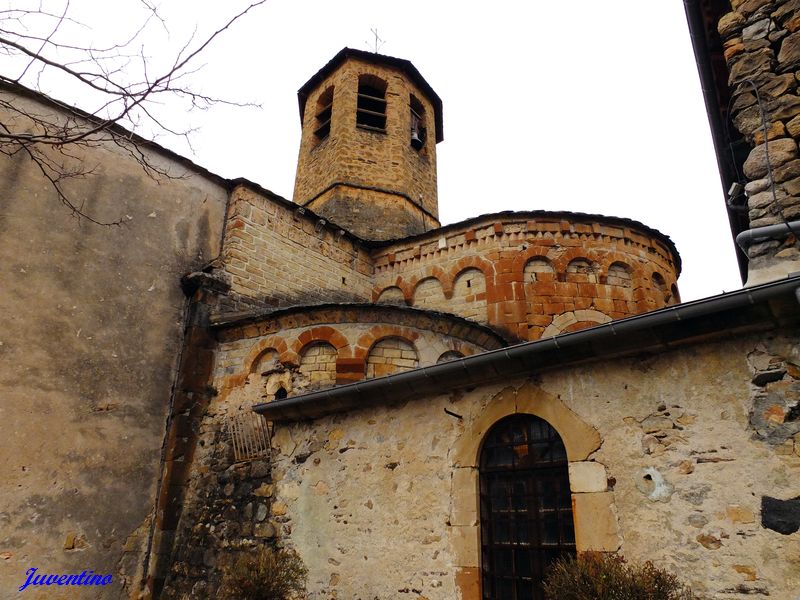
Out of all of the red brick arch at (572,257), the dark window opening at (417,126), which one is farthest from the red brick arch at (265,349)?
the dark window opening at (417,126)

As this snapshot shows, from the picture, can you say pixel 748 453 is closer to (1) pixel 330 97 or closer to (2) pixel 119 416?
(2) pixel 119 416

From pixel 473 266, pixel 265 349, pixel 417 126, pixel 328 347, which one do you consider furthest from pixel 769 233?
pixel 417 126

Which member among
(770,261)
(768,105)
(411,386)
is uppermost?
(768,105)

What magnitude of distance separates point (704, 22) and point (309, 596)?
21.1 ft

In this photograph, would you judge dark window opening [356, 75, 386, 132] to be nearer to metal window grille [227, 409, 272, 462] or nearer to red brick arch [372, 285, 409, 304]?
red brick arch [372, 285, 409, 304]

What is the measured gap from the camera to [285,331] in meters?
8.07

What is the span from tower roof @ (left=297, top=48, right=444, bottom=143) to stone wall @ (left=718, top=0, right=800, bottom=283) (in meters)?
12.5

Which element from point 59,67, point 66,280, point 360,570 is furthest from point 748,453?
point 66,280

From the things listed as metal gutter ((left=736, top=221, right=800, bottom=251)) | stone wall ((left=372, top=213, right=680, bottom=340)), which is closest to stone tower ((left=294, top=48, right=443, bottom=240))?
stone wall ((left=372, top=213, right=680, bottom=340))

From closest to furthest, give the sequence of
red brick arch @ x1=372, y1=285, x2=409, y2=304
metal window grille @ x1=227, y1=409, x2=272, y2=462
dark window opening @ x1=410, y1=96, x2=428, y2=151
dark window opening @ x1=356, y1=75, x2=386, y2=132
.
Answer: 1. metal window grille @ x1=227, y1=409, x2=272, y2=462
2. red brick arch @ x1=372, y1=285, x2=409, y2=304
3. dark window opening @ x1=356, y1=75, x2=386, y2=132
4. dark window opening @ x1=410, y1=96, x2=428, y2=151

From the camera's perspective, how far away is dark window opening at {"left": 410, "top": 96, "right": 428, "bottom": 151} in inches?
604

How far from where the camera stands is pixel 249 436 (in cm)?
708

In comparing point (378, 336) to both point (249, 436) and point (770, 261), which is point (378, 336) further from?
point (770, 261)
